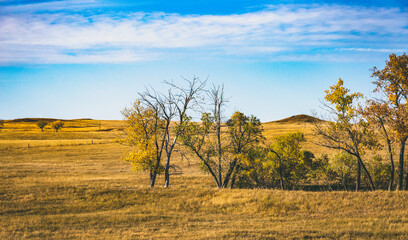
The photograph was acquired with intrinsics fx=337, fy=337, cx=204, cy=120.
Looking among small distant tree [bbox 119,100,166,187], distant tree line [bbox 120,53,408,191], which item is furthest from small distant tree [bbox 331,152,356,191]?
small distant tree [bbox 119,100,166,187]

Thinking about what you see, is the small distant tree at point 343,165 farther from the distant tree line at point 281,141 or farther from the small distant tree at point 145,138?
the small distant tree at point 145,138

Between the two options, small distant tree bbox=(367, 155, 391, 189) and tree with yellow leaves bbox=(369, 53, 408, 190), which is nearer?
tree with yellow leaves bbox=(369, 53, 408, 190)

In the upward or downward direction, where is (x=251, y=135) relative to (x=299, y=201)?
upward

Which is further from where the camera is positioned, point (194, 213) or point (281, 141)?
point (281, 141)

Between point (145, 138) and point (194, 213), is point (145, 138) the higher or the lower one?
the higher one

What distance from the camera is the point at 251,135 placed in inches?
1353

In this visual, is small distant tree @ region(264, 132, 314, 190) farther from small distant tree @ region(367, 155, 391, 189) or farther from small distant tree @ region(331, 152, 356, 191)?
small distant tree @ region(367, 155, 391, 189)

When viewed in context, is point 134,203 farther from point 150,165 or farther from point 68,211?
point 150,165

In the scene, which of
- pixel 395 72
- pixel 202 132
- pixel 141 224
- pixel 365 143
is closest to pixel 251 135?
pixel 202 132

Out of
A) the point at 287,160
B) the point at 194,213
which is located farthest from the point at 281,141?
the point at 194,213

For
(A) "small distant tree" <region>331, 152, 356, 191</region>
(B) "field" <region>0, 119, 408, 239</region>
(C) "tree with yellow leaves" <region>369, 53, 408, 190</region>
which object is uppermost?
(C) "tree with yellow leaves" <region>369, 53, 408, 190</region>

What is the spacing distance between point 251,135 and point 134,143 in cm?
1241

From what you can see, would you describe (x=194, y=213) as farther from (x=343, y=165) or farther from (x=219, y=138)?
(x=343, y=165)

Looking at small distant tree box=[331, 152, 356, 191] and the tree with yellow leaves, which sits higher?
the tree with yellow leaves
